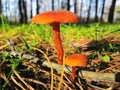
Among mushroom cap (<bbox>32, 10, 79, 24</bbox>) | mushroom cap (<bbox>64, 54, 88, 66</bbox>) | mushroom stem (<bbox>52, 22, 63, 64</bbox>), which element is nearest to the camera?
mushroom cap (<bbox>64, 54, 88, 66</bbox>)

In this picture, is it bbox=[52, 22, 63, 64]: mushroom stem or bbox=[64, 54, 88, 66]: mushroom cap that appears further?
bbox=[52, 22, 63, 64]: mushroom stem

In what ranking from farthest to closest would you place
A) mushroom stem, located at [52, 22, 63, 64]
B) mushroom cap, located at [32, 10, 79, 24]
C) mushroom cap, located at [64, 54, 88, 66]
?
1. mushroom stem, located at [52, 22, 63, 64]
2. mushroom cap, located at [32, 10, 79, 24]
3. mushroom cap, located at [64, 54, 88, 66]

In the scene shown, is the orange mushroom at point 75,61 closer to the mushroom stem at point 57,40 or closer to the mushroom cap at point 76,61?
the mushroom cap at point 76,61

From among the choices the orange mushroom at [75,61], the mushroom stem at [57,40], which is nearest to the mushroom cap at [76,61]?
the orange mushroom at [75,61]

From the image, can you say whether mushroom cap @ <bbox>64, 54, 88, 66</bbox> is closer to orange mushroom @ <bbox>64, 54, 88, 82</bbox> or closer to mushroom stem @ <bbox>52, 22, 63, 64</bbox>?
orange mushroom @ <bbox>64, 54, 88, 82</bbox>

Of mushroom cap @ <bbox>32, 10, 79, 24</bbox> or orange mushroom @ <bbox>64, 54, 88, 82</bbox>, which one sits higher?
mushroom cap @ <bbox>32, 10, 79, 24</bbox>

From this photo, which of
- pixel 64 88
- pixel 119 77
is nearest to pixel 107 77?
pixel 119 77

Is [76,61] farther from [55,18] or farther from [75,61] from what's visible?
[55,18]

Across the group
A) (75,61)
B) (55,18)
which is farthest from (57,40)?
(75,61)

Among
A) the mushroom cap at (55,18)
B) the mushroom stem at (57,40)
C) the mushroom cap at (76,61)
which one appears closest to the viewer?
the mushroom cap at (76,61)

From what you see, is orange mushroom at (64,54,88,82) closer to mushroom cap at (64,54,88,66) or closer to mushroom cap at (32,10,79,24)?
mushroom cap at (64,54,88,66)

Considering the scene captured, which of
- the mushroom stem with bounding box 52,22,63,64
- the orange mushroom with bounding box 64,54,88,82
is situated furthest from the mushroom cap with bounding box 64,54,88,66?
the mushroom stem with bounding box 52,22,63,64
